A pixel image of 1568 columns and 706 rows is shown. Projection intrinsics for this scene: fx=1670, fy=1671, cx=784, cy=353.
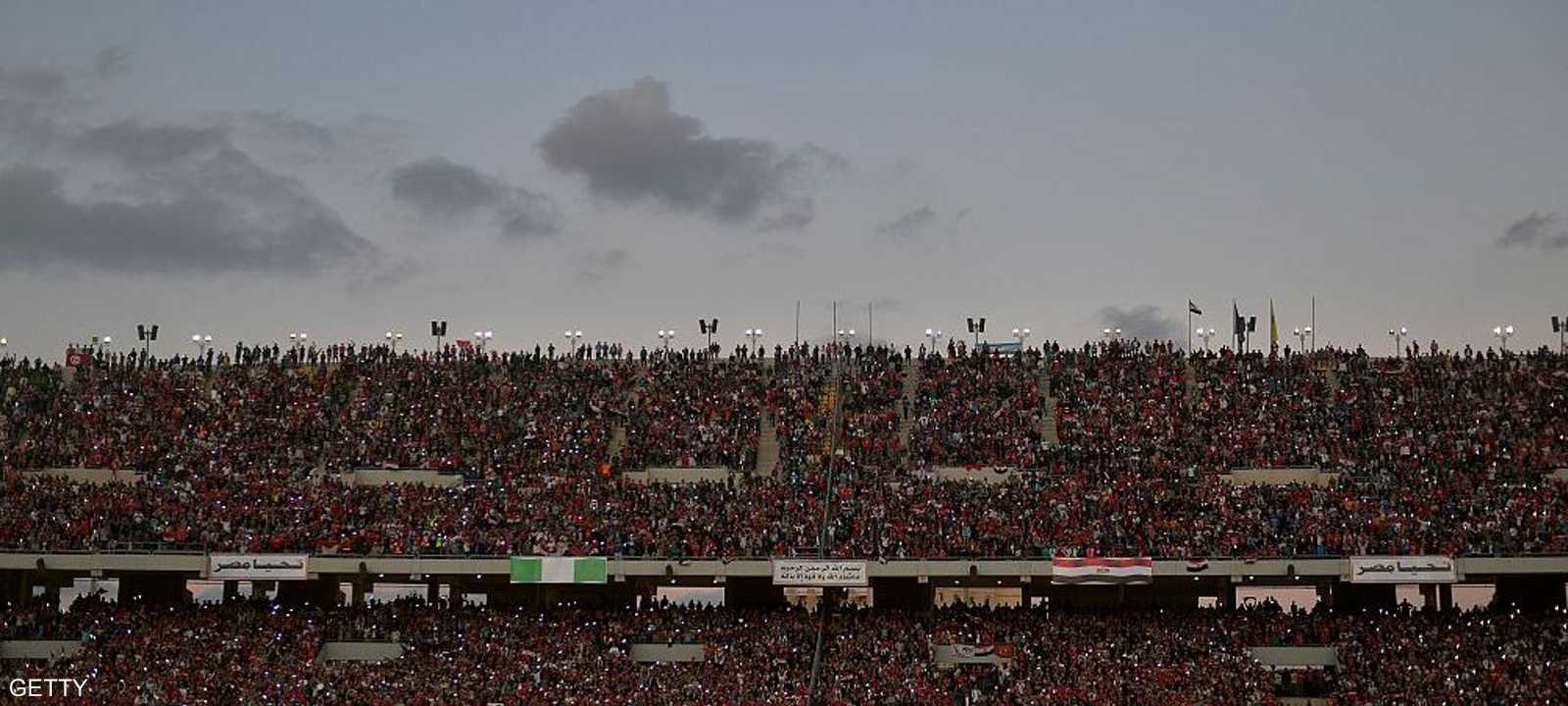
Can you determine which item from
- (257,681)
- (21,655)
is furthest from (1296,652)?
(21,655)

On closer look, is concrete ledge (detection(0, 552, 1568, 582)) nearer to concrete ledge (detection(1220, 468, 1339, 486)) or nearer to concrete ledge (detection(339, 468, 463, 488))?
concrete ledge (detection(1220, 468, 1339, 486))

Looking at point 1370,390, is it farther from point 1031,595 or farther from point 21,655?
point 21,655

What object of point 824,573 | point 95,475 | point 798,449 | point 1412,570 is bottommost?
point 824,573

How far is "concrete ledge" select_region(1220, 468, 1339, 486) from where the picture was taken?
58031 millimetres

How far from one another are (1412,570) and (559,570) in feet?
86.4

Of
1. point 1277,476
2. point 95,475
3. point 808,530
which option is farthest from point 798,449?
point 95,475

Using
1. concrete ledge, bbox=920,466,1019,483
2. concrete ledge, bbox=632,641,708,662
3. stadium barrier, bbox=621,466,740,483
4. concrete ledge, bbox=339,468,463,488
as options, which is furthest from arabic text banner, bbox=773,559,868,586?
concrete ledge, bbox=339,468,463,488

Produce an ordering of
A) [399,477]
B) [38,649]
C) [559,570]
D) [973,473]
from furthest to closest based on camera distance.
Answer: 1. [399,477]
2. [973,473]
3. [559,570]
4. [38,649]

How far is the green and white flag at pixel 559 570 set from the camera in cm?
5262

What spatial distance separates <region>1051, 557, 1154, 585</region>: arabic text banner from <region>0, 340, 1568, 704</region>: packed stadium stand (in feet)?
0.24

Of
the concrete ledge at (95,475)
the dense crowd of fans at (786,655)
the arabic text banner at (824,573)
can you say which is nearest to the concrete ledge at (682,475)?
the dense crowd of fans at (786,655)

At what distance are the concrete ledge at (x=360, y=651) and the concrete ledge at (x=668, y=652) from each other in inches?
294

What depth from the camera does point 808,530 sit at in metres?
54.2

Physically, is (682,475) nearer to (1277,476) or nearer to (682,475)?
(682,475)
